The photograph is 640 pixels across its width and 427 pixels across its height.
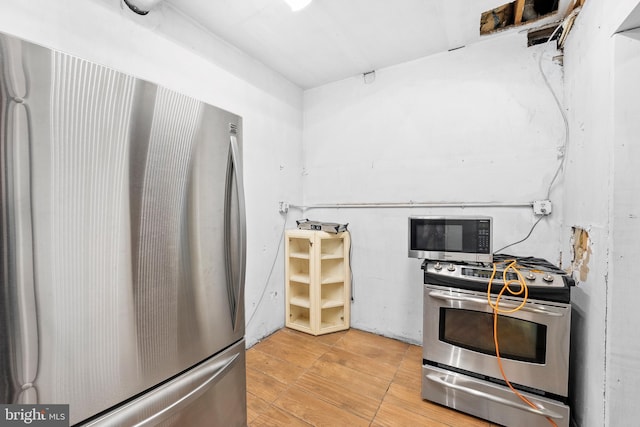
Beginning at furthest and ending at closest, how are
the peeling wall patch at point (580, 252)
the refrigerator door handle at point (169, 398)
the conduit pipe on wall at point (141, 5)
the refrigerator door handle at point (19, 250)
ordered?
the conduit pipe on wall at point (141, 5)
the peeling wall patch at point (580, 252)
the refrigerator door handle at point (169, 398)
the refrigerator door handle at point (19, 250)

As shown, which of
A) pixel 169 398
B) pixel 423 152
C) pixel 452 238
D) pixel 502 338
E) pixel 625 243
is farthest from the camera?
pixel 423 152

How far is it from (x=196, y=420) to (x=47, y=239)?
2.77 ft

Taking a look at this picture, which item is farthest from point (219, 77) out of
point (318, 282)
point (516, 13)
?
point (516, 13)

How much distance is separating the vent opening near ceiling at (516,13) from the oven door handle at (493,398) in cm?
243

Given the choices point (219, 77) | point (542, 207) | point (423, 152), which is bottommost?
point (542, 207)

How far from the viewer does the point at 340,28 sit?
194 centimetres

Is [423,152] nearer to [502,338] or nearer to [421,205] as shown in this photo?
[421,205]

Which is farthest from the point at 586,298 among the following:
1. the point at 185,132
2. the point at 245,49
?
the point at 245,49

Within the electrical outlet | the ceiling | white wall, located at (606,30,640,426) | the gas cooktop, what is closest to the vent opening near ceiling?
the ceiling

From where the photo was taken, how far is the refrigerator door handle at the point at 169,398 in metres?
0.81

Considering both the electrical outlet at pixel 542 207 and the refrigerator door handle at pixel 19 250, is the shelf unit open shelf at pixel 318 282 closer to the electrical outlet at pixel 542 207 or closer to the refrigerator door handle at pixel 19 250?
the electrical outlet at pixel 542 207

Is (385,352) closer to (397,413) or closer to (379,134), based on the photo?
(397,413)

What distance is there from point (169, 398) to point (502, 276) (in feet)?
5.61

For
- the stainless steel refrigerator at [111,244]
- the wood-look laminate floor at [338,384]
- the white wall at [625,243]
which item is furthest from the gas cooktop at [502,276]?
the stainless steel refrigerator at [111,244]
